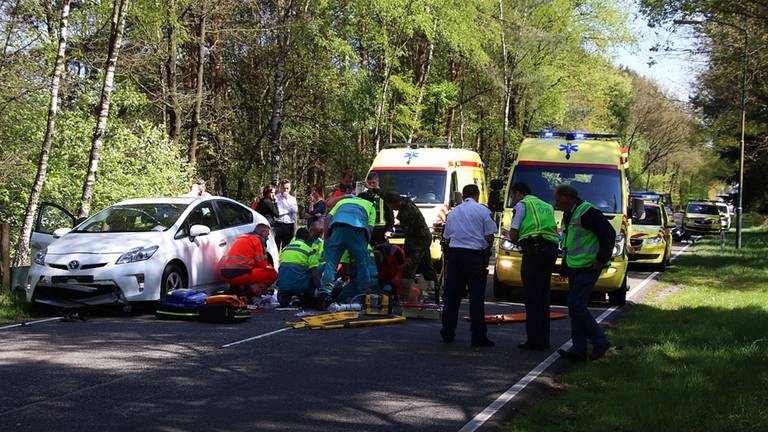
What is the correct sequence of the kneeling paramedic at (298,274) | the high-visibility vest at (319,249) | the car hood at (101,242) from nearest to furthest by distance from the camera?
1. the car hood at (101,242)
2. the kneeling paramedic at (298,274)
3. the high-visibility vest at (319,249)

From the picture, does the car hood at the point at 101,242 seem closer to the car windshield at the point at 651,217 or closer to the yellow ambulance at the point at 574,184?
the yellow ambulance at the point at 574,184

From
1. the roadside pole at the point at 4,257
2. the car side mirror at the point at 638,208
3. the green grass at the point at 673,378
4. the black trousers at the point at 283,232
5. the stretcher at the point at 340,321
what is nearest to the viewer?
the green grass at the point at 673,378

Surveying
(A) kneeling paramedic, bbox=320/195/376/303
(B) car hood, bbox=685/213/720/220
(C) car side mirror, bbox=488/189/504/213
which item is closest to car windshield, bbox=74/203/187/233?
(A) kneeling paramedic, bbox=320/195/376/303

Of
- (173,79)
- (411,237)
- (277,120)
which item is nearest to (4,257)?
(411,237)

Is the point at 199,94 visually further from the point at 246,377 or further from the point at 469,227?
the point at 246,377

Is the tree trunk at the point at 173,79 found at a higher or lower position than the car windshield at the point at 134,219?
higher

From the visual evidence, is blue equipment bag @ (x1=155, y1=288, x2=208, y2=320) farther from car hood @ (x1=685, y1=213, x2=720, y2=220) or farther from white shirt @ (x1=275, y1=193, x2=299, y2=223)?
car hood @ (x1=685, y1=213, x2=720, y2=220)

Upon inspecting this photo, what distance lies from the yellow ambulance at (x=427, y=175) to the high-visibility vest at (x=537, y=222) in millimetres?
6702

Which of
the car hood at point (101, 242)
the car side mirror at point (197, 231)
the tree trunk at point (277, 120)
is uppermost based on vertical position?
the tree trunk at point (277, 120)

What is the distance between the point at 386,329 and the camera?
11117 millimetres

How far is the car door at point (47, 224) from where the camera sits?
1302 cm

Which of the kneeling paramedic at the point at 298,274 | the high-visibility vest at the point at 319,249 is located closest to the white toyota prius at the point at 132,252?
the kneeling paramedic at the point at 298,274

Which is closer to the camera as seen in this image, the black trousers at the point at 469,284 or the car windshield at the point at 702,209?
the black trousers at the point at 469,284

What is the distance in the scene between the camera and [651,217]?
81.1 ft
